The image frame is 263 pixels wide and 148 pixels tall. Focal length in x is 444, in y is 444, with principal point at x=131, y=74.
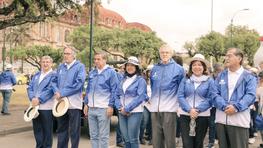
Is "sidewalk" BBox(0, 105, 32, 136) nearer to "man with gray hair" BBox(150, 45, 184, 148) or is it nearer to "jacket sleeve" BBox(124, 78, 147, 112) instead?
"jacket sleeve" BBox(124, 78, 147, 112)

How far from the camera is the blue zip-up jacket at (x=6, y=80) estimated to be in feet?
51.5

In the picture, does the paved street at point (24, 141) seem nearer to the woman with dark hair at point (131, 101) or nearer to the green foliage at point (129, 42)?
the woman with dark hair at point (131, 101)

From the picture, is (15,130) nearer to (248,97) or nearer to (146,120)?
(146,120)

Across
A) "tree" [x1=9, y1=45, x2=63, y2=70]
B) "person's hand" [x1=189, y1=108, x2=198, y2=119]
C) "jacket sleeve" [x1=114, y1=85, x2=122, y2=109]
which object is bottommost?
"person's hand" [x1=189, y1=108, x2=198, y2=119]

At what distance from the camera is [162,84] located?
6695 mm

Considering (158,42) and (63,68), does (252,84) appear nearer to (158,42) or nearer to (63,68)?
(63,68)

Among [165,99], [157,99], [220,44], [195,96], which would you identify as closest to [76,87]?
[157,99]

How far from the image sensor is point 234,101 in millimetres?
5836

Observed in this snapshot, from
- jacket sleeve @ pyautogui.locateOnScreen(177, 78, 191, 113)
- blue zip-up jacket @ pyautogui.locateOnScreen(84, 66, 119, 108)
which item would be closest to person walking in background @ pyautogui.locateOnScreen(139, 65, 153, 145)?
blue zip-up jacket @ pyautogui.locateOnScreen(84, 66, 119, 108)

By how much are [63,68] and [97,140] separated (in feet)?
4.52

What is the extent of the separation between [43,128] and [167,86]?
8.43 feet

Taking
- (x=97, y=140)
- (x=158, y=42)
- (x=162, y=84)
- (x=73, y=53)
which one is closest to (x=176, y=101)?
(x=162, y=84)

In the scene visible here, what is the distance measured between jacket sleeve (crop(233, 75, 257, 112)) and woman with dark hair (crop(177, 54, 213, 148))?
69 cm

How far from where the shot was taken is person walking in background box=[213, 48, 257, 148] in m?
5.78
